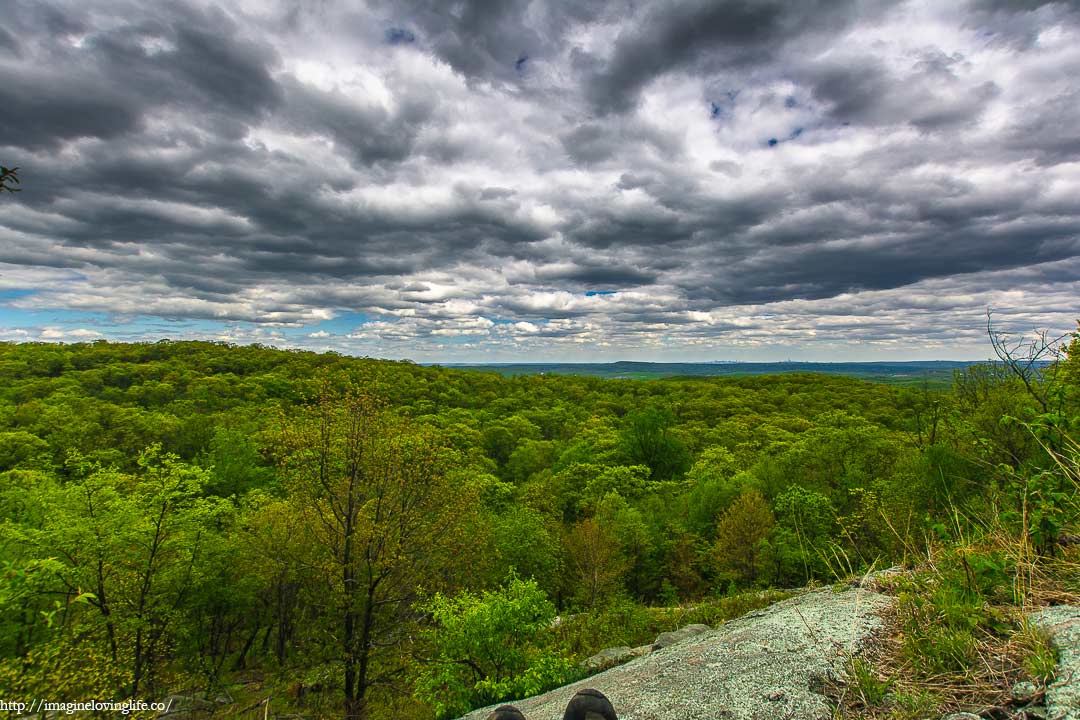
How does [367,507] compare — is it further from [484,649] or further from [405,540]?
[484,649]

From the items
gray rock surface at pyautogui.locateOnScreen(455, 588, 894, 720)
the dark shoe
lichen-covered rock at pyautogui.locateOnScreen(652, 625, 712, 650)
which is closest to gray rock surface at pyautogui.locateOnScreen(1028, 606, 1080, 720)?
gray rock surface at pyautogui.locateOnScreen(455, 588, 894, 720)

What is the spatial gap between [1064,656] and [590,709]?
3.23m

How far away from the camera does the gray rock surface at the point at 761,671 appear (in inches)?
165

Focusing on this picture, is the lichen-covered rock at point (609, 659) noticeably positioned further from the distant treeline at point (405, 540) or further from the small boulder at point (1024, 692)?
the small boulder at point (1024, 692)

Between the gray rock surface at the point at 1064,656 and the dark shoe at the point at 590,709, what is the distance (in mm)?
2762

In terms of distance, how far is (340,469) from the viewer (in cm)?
A: 1884

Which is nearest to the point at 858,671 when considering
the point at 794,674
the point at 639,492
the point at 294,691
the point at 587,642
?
the point at 794,674

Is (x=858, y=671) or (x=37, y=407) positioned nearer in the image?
(x=858, y=671)

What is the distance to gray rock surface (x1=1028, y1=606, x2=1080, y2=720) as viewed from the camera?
277 cm

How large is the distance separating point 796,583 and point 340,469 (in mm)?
25049

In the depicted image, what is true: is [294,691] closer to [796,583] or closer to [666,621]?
[666,621]

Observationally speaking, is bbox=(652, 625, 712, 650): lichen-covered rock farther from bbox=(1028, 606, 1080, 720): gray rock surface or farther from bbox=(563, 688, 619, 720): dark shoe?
bbox=(1028, 606, 1080, 720): gray rock surface

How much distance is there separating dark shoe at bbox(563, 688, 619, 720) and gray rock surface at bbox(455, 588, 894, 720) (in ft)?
3.57

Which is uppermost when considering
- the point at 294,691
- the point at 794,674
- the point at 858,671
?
the point at 858,671
